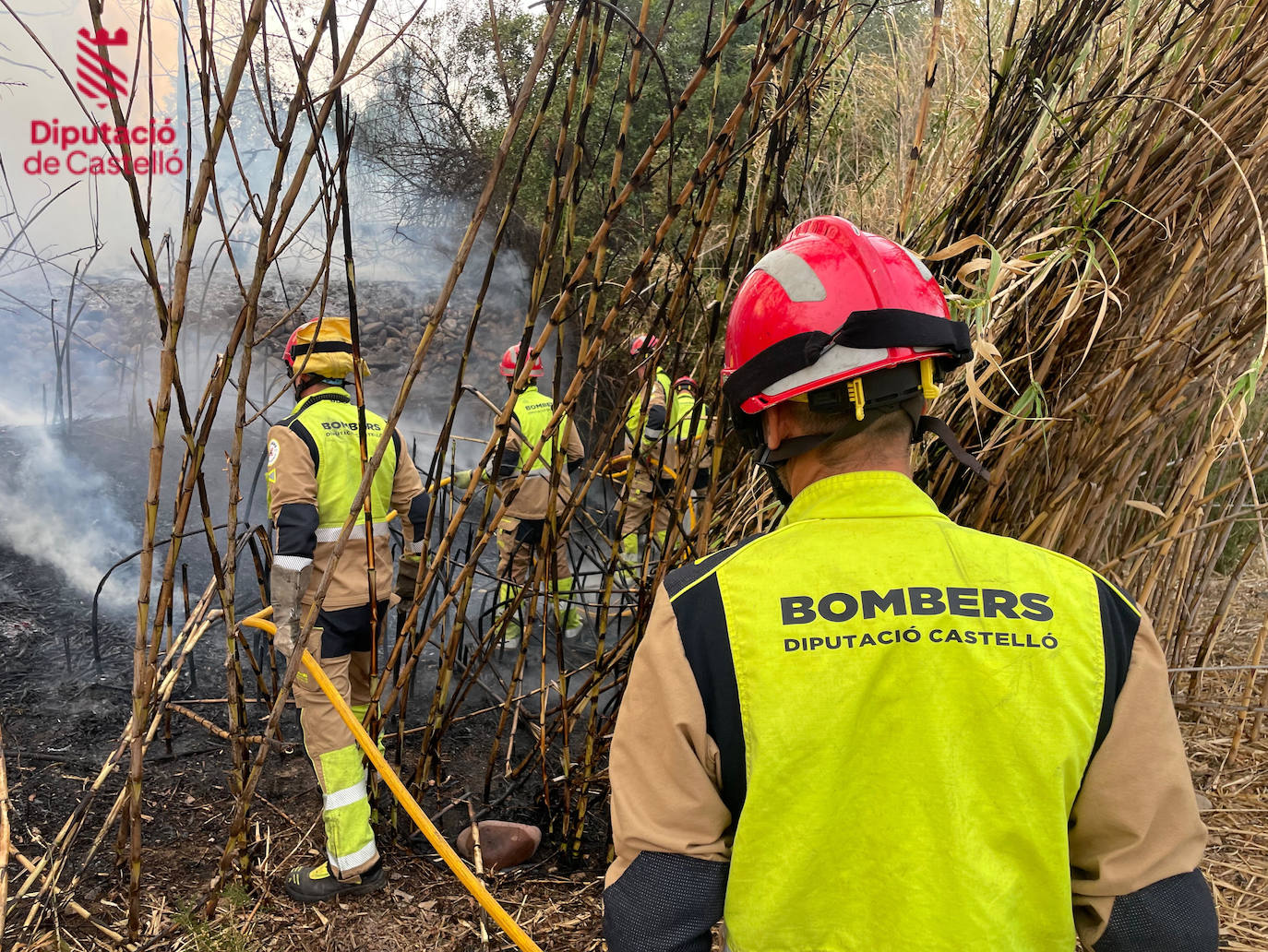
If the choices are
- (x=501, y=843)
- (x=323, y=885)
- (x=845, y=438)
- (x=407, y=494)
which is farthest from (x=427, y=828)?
(x=407, y=494)

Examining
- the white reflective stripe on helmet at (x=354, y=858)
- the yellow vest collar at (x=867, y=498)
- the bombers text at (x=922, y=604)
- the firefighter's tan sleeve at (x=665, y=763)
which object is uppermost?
the yellow vest collar at (x=867, y=498)

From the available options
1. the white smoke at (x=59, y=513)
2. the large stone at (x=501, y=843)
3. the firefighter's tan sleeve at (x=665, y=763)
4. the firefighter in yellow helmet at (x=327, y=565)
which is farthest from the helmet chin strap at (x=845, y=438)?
the white smoke at (x=59, y=513)

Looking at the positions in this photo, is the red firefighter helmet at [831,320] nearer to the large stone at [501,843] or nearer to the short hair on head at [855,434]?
the short hair on head at [855,434]

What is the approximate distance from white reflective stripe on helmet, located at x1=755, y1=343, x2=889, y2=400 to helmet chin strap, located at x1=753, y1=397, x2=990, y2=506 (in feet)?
0.24

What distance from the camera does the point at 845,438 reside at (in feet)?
3.84

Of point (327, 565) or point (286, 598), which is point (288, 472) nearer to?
point (327, 565)

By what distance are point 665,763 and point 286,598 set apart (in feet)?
7.70

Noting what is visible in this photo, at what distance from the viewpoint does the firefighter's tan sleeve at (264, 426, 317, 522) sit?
3.24m

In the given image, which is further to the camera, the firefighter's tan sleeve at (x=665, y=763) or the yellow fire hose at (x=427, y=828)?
the yellow fire hose at (x=427, y=828)

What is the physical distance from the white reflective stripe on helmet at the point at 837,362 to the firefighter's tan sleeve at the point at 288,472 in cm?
261

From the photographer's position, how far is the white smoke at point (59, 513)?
19.3 ft

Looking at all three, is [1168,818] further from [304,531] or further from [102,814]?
[102,814]

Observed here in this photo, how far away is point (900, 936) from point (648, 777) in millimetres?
365

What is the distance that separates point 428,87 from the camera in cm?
1116
